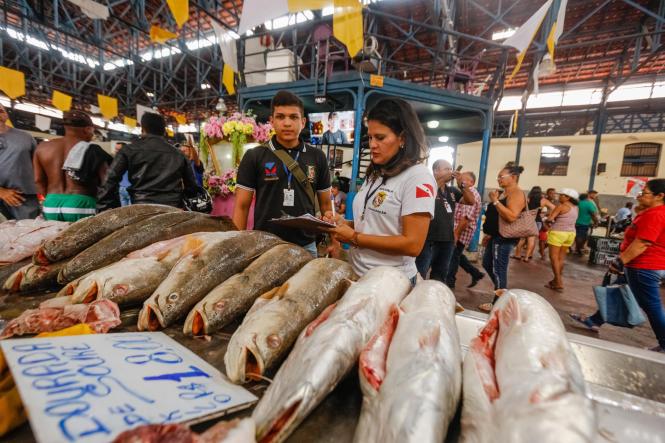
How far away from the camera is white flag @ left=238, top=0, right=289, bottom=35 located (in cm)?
325

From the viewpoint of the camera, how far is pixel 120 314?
53.7 inches

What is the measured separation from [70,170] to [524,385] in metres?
4.28

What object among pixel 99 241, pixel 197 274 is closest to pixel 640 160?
pixel 197 274

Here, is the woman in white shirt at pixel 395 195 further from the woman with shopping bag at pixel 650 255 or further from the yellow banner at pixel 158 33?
the yellow banner at pixel 158 33

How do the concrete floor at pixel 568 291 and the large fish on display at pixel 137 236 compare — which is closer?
the large fish on display at pixel 137 236

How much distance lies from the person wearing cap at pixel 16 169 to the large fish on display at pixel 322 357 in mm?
5097

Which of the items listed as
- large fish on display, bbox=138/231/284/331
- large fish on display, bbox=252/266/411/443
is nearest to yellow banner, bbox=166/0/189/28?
large fish on display, bbox=138/231/284/331

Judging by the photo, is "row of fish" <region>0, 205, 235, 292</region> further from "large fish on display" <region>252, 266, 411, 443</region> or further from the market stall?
"large fish on display" <region>252, 266, 411, 443</region>

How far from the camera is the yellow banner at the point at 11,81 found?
6.09 metres

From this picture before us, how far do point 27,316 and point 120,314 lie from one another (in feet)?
1.00

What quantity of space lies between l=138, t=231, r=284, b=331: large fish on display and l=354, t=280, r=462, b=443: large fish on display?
0.90 m

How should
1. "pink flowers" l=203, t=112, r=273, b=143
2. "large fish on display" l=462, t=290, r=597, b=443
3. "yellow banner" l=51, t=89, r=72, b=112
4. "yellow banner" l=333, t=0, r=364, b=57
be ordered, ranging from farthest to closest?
"yellow banner" l=51, t=89, r=72, b=112 < "pink flowers" l=203, t=112, r=273, b=143 < "yellow banner" l=333, t=0, r=364, b=57 < "large fish on display" l=462, t=290, r=597, b=443

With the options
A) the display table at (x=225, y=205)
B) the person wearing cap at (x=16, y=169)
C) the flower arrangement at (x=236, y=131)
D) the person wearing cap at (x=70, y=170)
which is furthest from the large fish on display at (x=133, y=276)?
the person wearing cap at (x=16, y=169)

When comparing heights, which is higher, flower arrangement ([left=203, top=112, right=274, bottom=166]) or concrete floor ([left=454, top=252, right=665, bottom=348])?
flower arrangement ([left=203, top=112, right=274, bottom=166])
